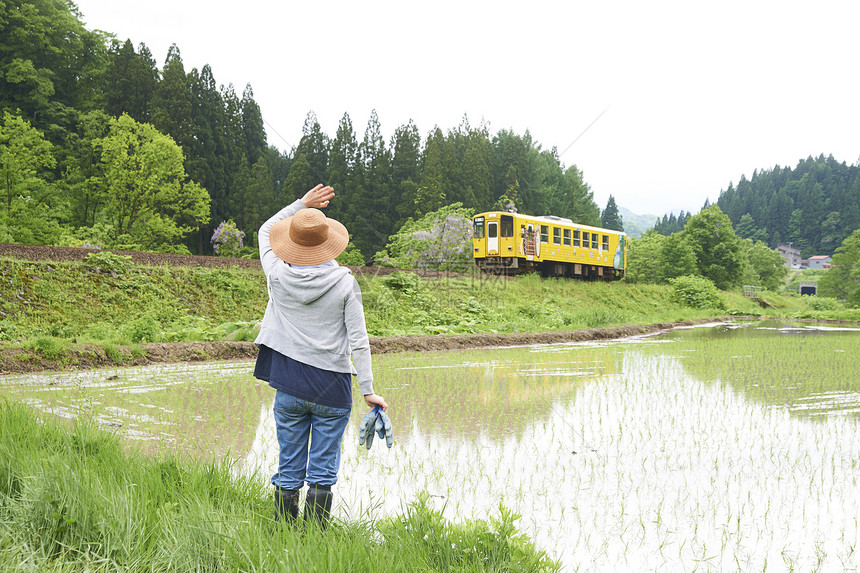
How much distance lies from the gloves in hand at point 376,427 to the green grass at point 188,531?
0.38 metres

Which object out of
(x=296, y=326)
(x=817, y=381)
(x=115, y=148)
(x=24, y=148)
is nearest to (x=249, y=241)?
(x=115, y=148)

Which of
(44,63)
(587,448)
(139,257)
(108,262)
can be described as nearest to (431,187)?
(44,63)

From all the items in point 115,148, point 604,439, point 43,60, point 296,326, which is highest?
point 43,60

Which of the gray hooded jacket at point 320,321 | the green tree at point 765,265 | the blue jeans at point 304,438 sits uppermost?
the green tree at point 765,265

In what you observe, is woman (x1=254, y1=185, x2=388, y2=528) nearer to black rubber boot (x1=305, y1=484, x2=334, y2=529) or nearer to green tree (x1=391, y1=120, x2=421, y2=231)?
black rubber boot (x1=305, y1=484, x2=334, y2=529)

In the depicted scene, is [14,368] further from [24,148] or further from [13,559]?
[24,148]

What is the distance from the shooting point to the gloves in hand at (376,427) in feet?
10.0

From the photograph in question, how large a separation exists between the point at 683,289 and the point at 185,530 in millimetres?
34943

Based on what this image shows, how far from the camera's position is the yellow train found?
25.6 m

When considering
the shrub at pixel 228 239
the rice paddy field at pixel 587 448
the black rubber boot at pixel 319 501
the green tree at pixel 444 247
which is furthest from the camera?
the shrub at pixel 228 239

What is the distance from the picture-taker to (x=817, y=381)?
Answer: 9281mm

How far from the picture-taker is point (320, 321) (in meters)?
3.18

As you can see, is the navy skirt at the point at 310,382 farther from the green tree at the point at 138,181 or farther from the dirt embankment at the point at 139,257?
the green tree at the point at 138,181

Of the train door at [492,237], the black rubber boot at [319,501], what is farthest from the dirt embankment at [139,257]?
the black rubber boot at [319,501]
